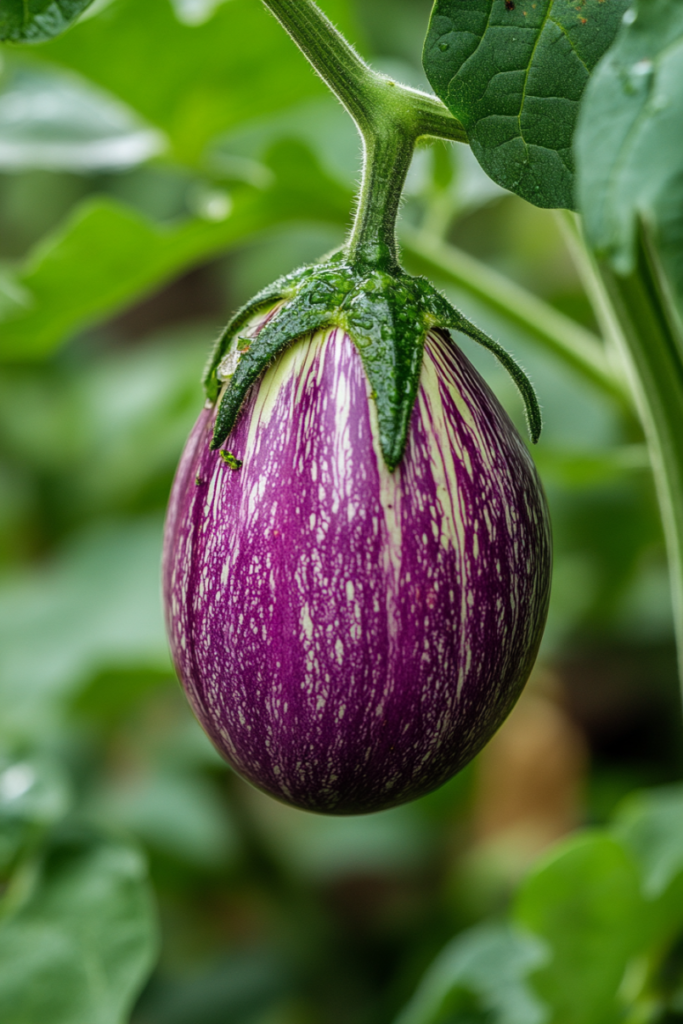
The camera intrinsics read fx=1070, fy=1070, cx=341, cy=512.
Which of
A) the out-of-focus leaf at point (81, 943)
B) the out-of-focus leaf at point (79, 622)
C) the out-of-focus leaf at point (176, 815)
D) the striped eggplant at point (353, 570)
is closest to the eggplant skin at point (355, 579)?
the striped eggplant at point (353, 570)

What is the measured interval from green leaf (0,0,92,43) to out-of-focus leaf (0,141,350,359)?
19.6 inches

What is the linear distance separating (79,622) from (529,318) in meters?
1.00

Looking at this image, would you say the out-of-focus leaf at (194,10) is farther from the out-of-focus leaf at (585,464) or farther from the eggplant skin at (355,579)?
the eggplant skin at (355,579)

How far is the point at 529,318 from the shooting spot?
1032 millimetres

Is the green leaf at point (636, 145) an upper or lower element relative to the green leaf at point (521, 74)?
lower

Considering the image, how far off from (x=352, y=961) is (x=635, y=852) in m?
0.76

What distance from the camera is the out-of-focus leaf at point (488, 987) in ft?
3.53

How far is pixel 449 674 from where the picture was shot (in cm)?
53

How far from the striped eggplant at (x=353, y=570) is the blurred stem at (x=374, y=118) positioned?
48 millimetres

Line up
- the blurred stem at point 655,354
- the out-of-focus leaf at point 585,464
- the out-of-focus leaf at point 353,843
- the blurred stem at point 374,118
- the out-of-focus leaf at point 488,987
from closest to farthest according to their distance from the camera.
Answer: the blurred stem at point 374,118 → the blurred stem at point 655,354 → the out-of-focus leaf at point 585,464 → the out-of-focus leaf at point 488,987 → the out-of-focus leaf at point 353,843

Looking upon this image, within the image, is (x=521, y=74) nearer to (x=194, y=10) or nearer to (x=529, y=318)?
(x=529, y=318)

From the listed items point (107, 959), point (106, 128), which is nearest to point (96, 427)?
point (106, 128)

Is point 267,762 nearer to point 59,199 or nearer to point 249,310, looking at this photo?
point 249,310

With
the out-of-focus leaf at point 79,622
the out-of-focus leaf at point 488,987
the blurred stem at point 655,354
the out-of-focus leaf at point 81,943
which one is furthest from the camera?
the out-of-focus leaf at point 79,622
